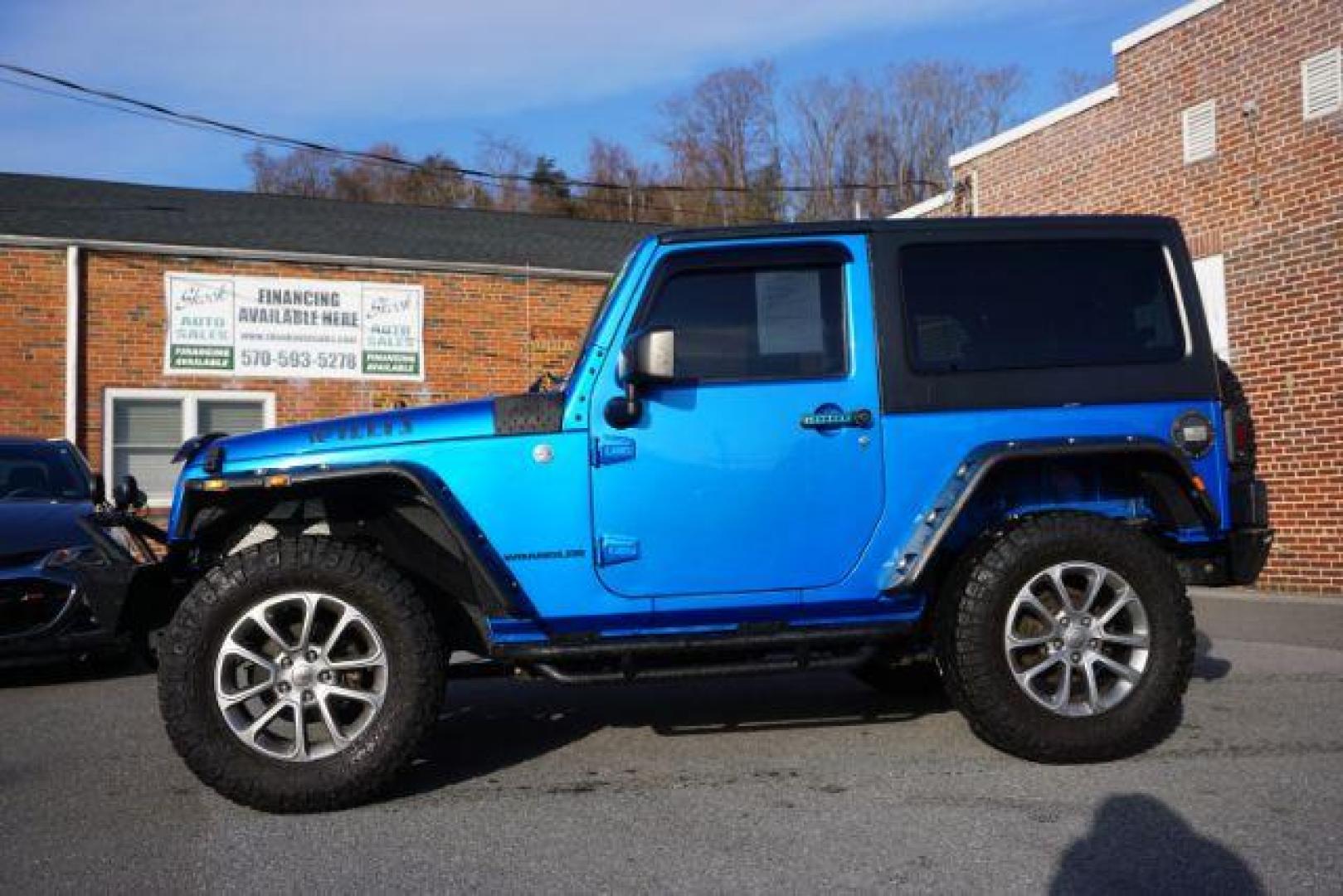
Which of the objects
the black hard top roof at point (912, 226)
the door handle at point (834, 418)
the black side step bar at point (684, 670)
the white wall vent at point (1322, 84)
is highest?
the white wall vent at point (1322, 84)

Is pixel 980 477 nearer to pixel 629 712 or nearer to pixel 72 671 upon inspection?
pixel 629 712

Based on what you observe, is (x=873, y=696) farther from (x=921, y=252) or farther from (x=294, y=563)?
(x=294, y=563)

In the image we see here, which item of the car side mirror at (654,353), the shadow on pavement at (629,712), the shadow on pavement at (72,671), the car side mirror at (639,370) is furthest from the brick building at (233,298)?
the car side mirror at (654,353)

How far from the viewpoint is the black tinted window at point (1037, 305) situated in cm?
451

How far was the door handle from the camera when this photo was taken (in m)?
4.30

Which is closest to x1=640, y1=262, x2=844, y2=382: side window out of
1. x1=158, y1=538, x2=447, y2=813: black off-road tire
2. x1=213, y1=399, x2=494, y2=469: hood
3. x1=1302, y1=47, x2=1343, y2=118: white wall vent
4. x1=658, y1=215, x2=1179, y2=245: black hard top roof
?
x1=658, y1=215, x2=1179, y2=245: black hard top roof

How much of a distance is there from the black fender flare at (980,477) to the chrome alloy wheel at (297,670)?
1.97 m

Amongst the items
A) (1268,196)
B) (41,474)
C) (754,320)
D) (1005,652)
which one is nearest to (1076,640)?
(1005,652)

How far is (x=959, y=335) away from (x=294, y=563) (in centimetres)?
271

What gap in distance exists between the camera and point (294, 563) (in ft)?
13.2

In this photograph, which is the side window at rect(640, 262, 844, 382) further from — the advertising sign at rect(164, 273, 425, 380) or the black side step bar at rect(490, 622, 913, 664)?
the advertising sign at rect(164, 273, 425, 380)

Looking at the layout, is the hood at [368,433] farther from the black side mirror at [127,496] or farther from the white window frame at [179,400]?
the white window frame at [179,400]

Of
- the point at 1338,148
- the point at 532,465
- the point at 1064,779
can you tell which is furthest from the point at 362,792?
the point at 1338,148

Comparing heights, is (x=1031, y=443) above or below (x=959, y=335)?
below
